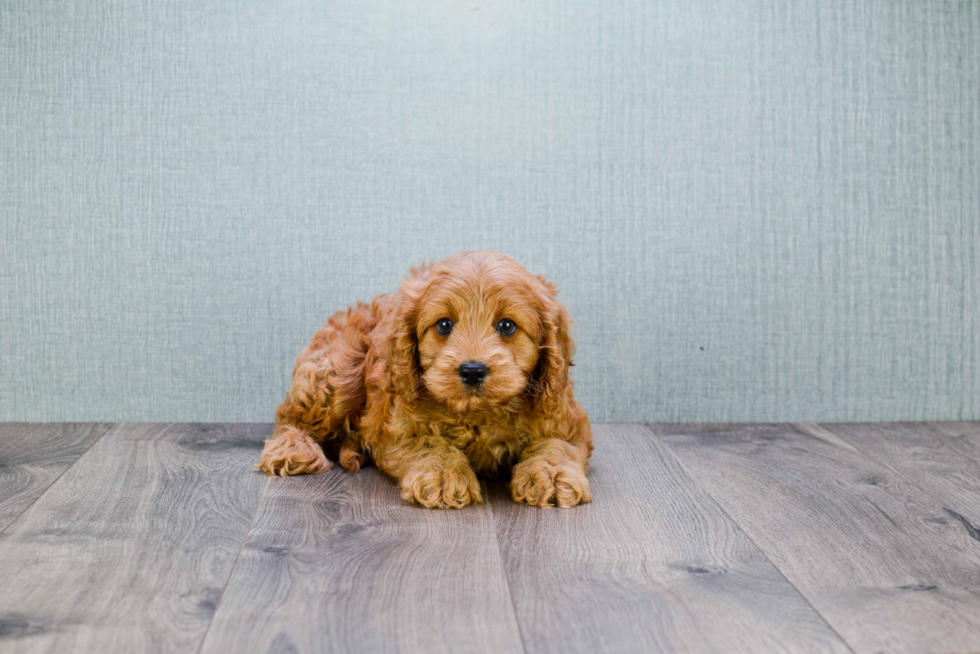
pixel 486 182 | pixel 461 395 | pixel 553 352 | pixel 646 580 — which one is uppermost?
pixel 486 182

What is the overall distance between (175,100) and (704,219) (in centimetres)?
202

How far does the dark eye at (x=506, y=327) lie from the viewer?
2096 millimetres

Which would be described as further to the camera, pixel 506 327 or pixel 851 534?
pixel 506 327

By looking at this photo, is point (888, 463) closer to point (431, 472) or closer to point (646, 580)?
point (646, 580)

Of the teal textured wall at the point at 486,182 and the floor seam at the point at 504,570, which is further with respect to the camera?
the teal textured wall at the point at 486,182

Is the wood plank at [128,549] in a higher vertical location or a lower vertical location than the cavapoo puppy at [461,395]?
lower

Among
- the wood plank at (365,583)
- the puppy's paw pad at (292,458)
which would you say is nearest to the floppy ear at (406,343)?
the wood plank at (365,583)

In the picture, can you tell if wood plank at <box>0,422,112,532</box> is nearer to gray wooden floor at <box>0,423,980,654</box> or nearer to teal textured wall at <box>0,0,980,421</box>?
gray wooden floor at <box>0,423,980,654</box>

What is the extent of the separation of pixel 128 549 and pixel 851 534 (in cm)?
167

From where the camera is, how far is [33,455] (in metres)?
2.57

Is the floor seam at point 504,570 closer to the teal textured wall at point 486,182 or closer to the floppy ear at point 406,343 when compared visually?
the floppy ear at point 406,343

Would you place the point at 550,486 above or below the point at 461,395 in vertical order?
below

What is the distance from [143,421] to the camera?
306cm

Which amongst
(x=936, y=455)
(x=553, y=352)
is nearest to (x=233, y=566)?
(x=553, y=352)
